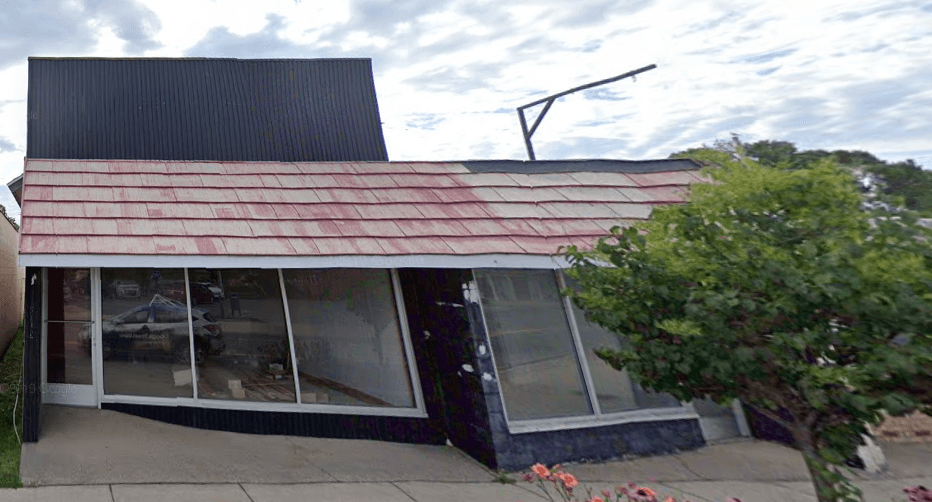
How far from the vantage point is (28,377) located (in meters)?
6.88

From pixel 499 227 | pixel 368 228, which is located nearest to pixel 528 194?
pixel 499 227

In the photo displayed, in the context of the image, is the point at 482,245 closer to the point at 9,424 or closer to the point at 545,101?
the point at 9,424

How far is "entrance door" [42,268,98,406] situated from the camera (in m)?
7.79

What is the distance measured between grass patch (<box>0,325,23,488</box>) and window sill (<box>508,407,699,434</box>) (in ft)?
16.8

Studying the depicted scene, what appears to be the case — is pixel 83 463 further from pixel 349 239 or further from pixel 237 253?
pixel 349 239

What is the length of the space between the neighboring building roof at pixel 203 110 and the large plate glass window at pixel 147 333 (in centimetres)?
366

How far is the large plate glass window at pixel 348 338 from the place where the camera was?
806 cm

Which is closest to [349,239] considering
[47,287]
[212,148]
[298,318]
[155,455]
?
[298,318]

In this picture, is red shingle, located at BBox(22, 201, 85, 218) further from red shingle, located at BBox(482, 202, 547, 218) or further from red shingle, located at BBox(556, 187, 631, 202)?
red shingle, located at BBox(556, 187, 631, 202)

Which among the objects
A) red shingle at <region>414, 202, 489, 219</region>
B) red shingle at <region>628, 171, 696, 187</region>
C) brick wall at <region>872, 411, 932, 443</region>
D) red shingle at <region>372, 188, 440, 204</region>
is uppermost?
red shingle at <region>372, 188, 440, 204</region>

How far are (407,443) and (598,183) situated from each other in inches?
178

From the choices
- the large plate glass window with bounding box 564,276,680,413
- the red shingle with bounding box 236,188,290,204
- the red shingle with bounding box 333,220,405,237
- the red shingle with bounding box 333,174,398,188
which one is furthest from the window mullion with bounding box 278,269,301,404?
the large plate glass window with bounding box 564,276,680,413

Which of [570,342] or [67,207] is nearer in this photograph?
[67,207]

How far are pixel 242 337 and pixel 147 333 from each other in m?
1.17
